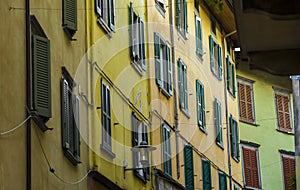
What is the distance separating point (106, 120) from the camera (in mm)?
20453

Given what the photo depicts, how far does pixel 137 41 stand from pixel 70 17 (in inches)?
239

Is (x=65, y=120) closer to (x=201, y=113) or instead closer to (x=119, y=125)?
(x=119, y=125)

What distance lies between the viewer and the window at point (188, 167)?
28.0 metres

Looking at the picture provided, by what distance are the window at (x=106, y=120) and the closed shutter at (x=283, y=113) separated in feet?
62.2

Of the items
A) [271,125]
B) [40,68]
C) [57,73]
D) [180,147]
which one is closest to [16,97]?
[40,68]

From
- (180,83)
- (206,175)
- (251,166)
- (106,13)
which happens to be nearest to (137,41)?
(106,13)

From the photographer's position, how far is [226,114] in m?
33.3

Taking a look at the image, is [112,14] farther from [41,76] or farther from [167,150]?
[41,76]

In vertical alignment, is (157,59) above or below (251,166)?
above

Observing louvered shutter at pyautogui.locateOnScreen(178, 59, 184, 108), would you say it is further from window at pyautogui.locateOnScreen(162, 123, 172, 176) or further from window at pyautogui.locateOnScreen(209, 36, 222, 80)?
window at pyautogui.locateOnScreen(209, 36, 222, 80)

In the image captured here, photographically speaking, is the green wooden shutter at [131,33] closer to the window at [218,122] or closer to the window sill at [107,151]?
the window sill at [107,151]

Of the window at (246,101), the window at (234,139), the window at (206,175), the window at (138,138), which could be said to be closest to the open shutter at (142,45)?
the window at (138,138)

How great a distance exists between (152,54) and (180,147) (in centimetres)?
323

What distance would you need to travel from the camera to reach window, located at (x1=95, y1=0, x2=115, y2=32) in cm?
2034
